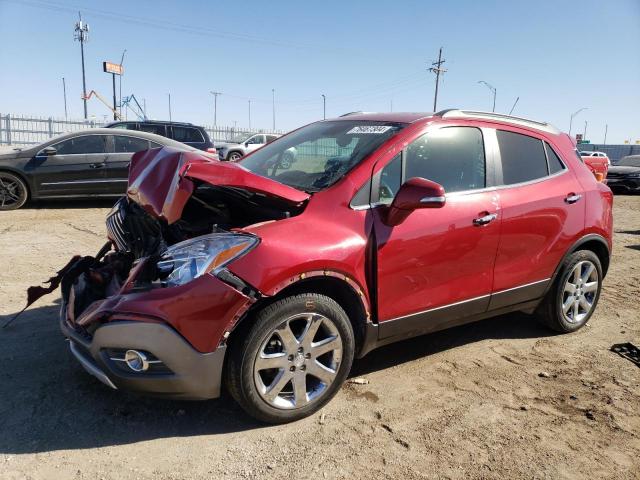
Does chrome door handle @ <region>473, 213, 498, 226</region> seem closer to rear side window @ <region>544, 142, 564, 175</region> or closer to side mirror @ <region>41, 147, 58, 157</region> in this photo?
rear side window @ <region>544, 142, 564, 175</region>

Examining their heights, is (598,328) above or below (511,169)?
below

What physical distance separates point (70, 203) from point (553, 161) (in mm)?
9019

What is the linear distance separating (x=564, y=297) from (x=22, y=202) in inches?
349

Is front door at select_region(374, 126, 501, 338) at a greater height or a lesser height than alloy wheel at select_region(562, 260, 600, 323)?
greater

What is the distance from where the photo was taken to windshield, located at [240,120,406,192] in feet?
10.3

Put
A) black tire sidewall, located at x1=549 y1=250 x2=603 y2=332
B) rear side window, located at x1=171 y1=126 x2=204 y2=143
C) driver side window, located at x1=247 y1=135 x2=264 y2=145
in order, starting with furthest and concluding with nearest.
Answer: driver side window, located at x1=247 y1=135 x2=264 y2=145
rear side window, located at x1=171 y1=126 x2=204 y2=143
black tire sidewall, located at x1=549 y1=250 x2=603 y2=332

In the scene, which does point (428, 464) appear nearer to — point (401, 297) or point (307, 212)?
point (401, 297)

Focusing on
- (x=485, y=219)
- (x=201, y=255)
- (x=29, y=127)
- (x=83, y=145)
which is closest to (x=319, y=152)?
(x=485, y=219)

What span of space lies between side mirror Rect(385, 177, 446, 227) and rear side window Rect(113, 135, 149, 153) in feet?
25.9

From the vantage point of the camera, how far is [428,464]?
2467mm

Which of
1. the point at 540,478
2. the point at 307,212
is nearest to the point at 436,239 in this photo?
the point at 307,212

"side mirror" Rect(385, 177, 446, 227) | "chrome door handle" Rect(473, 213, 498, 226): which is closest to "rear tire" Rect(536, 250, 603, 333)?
"chrome door handle" Rect(473, 213, 498, 226)

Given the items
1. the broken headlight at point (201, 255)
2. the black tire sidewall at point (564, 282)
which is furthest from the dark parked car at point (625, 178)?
the broken headlight at point (201, 255)

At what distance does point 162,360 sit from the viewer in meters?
2.44
